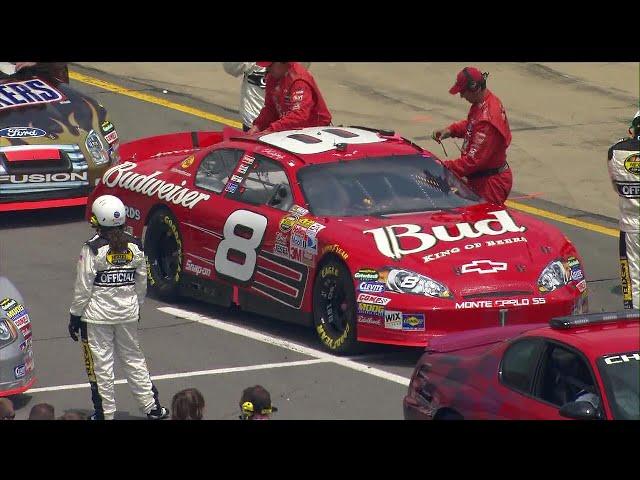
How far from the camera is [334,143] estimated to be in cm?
1320

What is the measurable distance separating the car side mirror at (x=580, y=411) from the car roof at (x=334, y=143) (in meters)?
5.23

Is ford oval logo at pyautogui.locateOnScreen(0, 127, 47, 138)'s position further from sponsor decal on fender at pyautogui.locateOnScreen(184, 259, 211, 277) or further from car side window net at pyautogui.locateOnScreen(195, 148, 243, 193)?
sponsor decal on fender at pyautogui.locateOnScreen(184, 259, 211, 277)

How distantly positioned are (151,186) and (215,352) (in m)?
2.17

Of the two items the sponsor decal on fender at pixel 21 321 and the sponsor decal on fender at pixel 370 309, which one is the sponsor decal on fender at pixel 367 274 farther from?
the sponsor decal on fender at pixel 21 321

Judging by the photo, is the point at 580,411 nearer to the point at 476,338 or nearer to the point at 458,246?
the point at 476,338

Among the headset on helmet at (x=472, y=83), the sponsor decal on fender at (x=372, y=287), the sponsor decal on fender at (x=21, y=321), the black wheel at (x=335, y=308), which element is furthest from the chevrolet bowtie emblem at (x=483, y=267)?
the sponsor decal on fender at (x=21, y=321)

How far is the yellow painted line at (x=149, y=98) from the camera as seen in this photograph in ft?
68.6

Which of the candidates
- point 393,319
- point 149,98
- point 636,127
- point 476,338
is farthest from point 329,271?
point 149,98

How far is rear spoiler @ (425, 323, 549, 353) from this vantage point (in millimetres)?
9211

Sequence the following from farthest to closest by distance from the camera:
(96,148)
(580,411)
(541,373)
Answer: (96,148) → (541,373) → (580,411)

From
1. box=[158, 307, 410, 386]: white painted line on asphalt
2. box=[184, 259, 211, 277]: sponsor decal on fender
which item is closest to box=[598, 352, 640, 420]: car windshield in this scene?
box=[158, 307, 410, 386]: white painted line on asphalt
